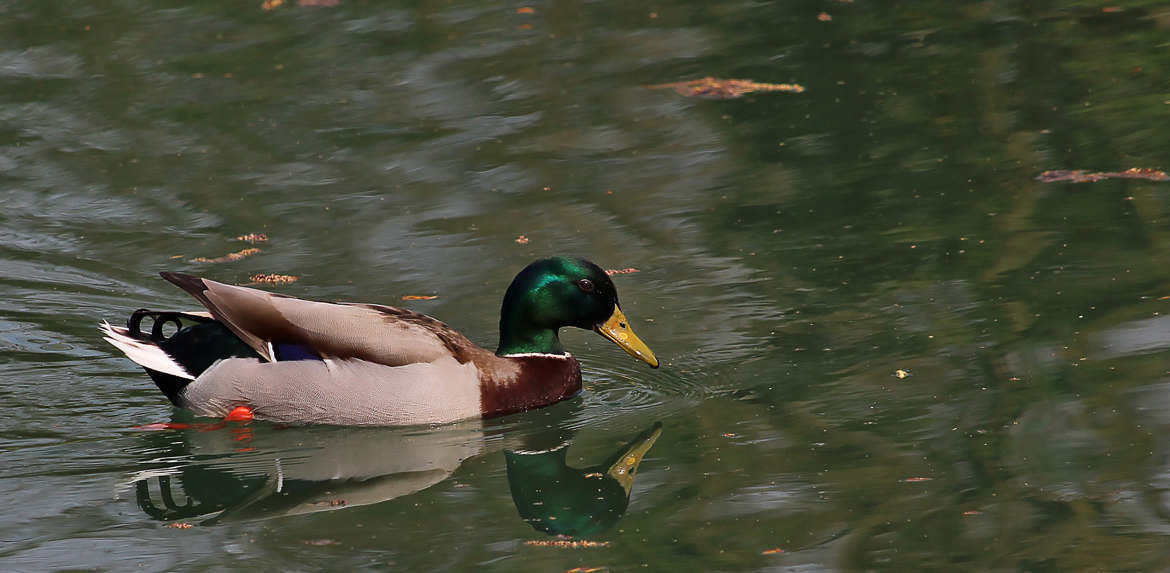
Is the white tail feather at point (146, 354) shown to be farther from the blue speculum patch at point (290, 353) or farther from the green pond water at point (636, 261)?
the blue speculum patch at point (290, 353)

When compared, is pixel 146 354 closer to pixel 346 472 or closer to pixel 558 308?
pixel 346 472

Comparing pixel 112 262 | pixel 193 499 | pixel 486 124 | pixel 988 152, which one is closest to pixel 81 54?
pixel 486 124

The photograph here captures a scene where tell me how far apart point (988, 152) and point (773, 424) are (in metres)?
4.41

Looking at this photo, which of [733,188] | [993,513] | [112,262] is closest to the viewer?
[993,513]

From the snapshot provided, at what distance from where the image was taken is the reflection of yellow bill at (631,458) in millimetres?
6727

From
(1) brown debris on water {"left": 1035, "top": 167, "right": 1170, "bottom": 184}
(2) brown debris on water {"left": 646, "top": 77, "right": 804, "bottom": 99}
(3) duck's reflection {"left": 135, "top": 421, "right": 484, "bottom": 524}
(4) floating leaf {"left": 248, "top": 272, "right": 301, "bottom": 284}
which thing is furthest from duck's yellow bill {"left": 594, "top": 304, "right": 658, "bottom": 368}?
(2) brown debris on water {"left": 646, "top": 77, "right": 804, "bottom": 99}

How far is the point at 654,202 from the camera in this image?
10.6 m

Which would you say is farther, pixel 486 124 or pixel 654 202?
pixel 486 124

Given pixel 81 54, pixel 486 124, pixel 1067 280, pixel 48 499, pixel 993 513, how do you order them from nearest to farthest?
1. pixel 993 513
2. pixel 48 499
3. pixel 1067 280
4. pixel 486 124
5. pixel 81 54

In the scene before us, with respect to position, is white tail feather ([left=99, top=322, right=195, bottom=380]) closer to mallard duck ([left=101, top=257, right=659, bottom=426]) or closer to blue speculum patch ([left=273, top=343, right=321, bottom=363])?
mallard duck ([left=101, top=257, right=659, bottom=426])

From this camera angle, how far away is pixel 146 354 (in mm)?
8016

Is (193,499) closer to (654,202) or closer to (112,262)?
(112,262)

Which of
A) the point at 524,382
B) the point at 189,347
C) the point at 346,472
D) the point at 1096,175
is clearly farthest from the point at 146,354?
the point at 1096,175

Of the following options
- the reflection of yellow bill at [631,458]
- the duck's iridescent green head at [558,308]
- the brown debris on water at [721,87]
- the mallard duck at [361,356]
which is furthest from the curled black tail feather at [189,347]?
the brown debris on water at [721,87]
